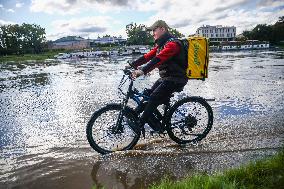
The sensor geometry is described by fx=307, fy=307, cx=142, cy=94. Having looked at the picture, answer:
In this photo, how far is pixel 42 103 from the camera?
423 inches

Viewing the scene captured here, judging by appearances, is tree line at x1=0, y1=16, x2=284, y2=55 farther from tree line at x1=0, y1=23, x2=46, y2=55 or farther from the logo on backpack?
the logo on backpack

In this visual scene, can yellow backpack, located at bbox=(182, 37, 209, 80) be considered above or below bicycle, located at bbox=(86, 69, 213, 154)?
above

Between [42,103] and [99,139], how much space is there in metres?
5.83

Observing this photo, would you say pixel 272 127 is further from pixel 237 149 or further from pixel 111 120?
pixel 111 120

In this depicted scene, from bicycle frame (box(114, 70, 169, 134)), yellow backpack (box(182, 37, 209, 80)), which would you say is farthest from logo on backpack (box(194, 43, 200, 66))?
bicycle frame (box(114, 70, 169, 134))

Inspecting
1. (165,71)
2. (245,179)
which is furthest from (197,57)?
(245,179)

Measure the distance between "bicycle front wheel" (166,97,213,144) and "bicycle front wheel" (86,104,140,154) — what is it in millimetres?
733

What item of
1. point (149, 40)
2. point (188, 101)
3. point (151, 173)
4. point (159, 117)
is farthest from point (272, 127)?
point (149, 40)

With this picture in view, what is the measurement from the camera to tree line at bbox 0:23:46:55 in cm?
11494

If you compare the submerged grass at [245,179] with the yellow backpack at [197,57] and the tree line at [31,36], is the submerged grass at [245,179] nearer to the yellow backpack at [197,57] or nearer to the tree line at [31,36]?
the yellow backpack at [197,57]

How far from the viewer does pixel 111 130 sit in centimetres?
561

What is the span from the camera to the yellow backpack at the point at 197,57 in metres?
5.86

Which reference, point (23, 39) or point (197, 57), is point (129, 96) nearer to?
point (197, 57)

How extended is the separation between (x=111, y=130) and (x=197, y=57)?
2.18m
